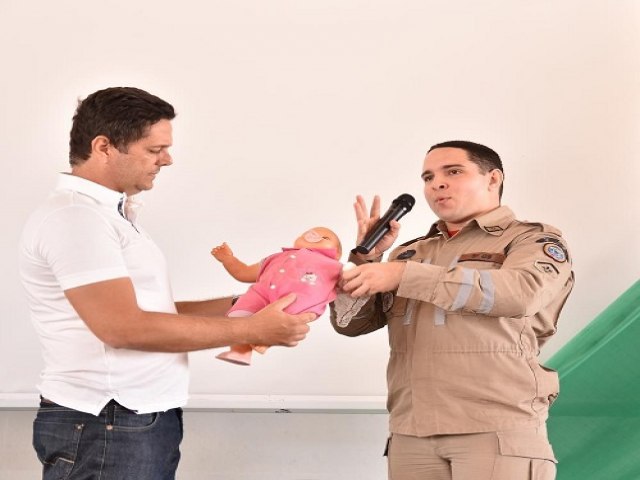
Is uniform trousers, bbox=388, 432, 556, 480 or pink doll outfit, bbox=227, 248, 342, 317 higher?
pink doll outfit, bbox=227, 248, 342, 317

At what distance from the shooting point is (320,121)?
2881mm

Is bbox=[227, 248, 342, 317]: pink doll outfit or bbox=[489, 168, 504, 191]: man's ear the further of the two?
bbox=[489, 168, 504, 191]: man's ear

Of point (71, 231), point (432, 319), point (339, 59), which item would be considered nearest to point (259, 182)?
point (339, 59)

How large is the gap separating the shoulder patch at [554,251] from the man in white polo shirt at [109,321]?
22.4 inches

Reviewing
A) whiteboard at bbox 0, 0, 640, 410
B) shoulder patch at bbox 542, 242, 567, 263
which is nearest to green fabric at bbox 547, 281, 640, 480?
whiteboard at bbox 0, 0, 640, 410

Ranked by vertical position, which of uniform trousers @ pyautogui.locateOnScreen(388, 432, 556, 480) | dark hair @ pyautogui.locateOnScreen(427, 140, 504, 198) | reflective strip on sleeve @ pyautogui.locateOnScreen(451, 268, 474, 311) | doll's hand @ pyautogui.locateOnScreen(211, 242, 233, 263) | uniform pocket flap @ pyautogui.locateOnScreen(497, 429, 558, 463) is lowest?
uniform trousers @ pyautogui.locateOnScreen(388, 432, 556, 480)

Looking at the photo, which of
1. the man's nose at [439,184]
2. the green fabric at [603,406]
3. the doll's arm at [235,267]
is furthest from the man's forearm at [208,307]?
the green fabric at [603,406]

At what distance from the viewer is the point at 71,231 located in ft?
5.49

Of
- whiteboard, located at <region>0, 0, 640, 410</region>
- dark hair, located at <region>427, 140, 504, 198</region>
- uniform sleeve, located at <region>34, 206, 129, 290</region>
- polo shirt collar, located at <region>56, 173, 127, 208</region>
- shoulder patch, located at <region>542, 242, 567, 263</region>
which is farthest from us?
whiteboard, located at <region>0, 0, 640, 410</region>

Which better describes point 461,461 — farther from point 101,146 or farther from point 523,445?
point 101,146

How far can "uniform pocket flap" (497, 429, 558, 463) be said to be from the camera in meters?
1.86

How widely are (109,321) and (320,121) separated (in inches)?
55.8

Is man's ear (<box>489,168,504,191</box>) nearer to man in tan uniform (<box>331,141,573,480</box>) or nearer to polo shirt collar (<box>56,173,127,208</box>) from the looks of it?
man in tan uniform (<box>331,141,573,480</box>)

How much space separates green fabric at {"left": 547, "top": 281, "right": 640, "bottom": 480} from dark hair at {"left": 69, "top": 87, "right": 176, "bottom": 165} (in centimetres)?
143
